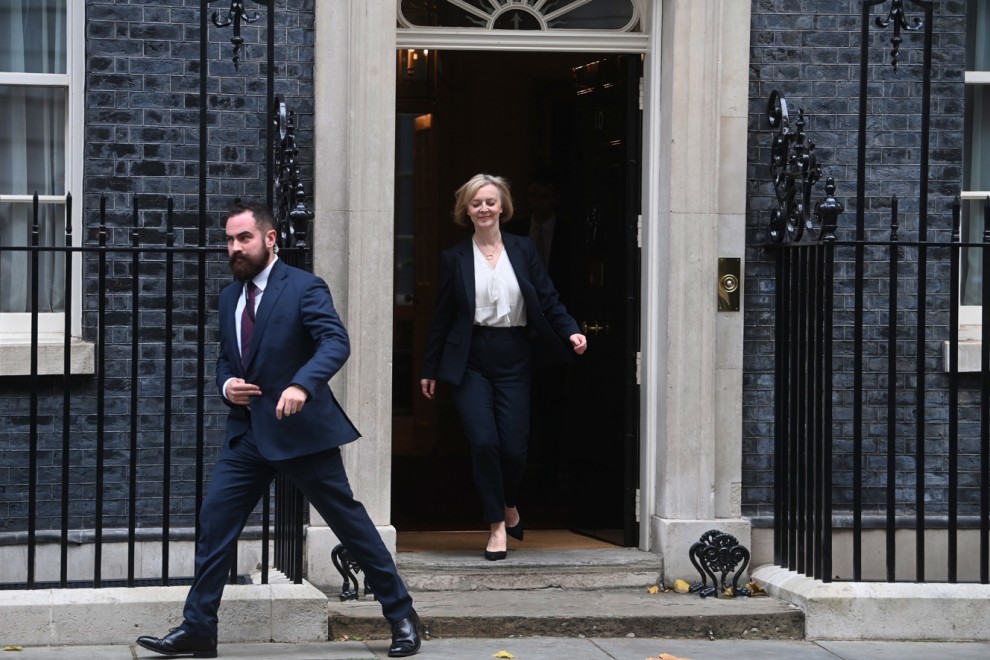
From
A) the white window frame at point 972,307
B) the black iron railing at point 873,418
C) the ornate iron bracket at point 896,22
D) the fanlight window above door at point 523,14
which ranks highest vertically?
the fanlight window above door at point 523,14

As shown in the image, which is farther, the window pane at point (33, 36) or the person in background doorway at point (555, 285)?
the person in background doorway at point (555, 285)

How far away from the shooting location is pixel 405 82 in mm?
12961

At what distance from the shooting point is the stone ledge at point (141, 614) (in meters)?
6.59

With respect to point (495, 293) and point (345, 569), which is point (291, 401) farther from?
point (495, 293)

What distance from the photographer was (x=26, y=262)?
7965 millimetres

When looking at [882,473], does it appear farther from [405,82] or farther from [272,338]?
[405,82]

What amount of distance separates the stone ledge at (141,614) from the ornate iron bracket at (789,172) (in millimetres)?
2820

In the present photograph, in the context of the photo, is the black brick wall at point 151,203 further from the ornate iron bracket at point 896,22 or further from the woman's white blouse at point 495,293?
the ornate iron bracket at point 896,22

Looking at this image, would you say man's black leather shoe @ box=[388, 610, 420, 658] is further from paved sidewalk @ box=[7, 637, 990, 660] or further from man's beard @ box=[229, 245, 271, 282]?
man's beard @ box=[229, 245, 271, 282]

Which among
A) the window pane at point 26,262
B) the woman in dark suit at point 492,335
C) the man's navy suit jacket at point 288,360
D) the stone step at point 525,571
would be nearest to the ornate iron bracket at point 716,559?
the stone step at point 525,571

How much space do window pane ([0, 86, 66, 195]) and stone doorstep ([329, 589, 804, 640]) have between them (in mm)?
2584

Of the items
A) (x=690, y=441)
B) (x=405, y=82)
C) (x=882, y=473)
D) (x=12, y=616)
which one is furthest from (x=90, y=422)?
(x=405, y=82)

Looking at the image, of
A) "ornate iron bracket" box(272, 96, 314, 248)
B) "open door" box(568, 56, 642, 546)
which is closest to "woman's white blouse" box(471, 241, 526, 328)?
"open door" box(568, 56, 642, 546)

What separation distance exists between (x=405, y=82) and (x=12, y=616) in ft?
23.9
